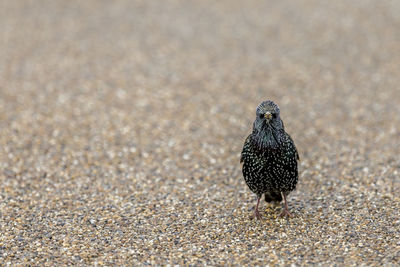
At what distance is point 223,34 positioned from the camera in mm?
10688

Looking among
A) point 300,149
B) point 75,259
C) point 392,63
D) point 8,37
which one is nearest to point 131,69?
point 8,37

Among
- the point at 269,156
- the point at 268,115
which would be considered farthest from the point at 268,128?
the point at 269,156

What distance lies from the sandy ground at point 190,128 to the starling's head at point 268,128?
2.76 ft

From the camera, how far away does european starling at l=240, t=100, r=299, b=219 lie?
480 centimetres

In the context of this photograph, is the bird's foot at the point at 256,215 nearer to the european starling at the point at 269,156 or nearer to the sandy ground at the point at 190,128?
the sandy ground at the point at 190,128

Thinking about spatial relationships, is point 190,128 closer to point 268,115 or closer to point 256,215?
point 256,215

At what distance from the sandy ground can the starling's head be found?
0.84 metres

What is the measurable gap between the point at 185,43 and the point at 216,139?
3.76 meters

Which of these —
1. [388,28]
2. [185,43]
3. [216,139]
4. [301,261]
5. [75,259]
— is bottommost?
[75,259]

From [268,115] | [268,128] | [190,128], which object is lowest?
[190,128]

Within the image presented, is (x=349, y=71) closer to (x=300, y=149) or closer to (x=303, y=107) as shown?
(x=303, y=107)

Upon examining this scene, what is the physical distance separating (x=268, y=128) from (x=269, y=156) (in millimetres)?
270

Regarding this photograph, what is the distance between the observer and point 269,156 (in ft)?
15.8

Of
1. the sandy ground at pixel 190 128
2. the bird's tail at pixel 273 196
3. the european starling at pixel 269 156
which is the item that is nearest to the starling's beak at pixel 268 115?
the european starling at pixel 269 156
